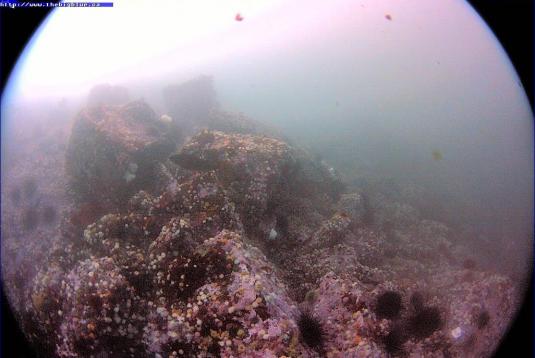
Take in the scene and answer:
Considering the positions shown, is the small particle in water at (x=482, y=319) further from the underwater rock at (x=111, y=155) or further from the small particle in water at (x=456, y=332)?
the underwater rock at (x=111, y=155)

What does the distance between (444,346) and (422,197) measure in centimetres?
2448

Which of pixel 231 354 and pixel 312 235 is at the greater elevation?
pixel 231 354

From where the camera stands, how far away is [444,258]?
56.5ft

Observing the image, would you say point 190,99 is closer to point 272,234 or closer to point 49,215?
point 49,215

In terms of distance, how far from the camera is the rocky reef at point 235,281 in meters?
7.03

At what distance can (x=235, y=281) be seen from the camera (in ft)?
25.0

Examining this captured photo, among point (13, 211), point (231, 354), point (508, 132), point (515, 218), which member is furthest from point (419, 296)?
point (508, 132)

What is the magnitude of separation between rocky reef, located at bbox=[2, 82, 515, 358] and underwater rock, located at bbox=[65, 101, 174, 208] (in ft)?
0.53

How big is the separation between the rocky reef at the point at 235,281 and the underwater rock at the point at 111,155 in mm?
163

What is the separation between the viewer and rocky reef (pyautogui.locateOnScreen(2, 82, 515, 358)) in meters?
7.03

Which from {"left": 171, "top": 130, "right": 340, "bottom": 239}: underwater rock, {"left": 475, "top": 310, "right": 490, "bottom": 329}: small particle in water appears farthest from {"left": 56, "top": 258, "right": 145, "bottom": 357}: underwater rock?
{"left": 475, "top": 310, "right": 490, "bottom": 329}: small particle in water

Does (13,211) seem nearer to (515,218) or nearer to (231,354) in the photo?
(231,354)

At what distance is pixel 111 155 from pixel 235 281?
42.9 ft

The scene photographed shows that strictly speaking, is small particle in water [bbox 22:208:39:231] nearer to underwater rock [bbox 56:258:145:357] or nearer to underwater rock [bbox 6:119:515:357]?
underwater rock [bbox 6:119:515:357]
